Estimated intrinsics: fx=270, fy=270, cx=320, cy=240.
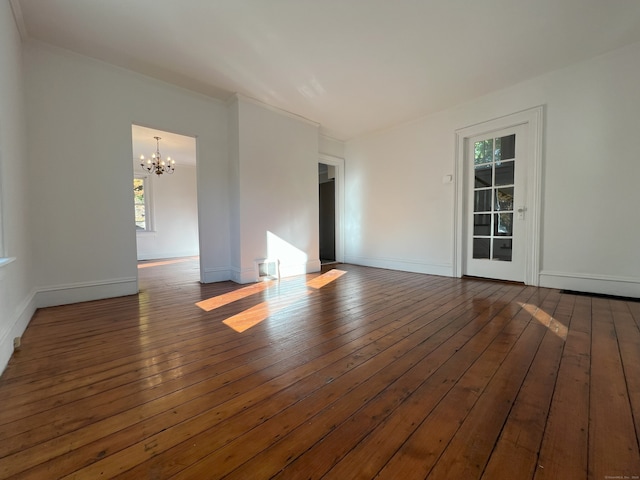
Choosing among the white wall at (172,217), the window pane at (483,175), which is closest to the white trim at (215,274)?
the white wall at (172,217)

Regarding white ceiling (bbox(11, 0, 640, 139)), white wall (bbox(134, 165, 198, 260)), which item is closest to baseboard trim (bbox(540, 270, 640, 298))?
white ceiling (bbox(11, 0, 640, 139))

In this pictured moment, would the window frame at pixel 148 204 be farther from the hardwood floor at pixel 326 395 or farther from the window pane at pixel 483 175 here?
the window pane at pixel 483 175

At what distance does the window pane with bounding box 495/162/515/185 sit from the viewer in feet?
12.8

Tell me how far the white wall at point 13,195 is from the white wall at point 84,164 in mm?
190

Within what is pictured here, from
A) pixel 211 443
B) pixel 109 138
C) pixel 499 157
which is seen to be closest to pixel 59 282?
pixel 109 138

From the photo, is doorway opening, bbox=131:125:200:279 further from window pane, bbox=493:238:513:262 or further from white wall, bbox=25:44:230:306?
window pane, bbox=493:238:513:262

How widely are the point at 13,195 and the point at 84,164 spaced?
1083 millimetres

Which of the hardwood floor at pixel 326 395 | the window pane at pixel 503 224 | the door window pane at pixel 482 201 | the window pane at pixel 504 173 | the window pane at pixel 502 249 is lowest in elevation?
the hardwood floor at pixel 326 395

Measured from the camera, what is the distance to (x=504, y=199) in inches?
156

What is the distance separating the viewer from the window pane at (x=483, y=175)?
13.5ft

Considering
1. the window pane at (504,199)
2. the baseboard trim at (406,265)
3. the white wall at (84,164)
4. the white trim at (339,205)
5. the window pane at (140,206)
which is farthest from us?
the window pane at (140,206)

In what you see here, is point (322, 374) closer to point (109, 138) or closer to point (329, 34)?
point (329, 34)

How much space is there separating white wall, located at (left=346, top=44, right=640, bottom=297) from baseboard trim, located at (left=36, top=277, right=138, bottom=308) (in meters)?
4.55

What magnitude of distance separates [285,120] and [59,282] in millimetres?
3721
